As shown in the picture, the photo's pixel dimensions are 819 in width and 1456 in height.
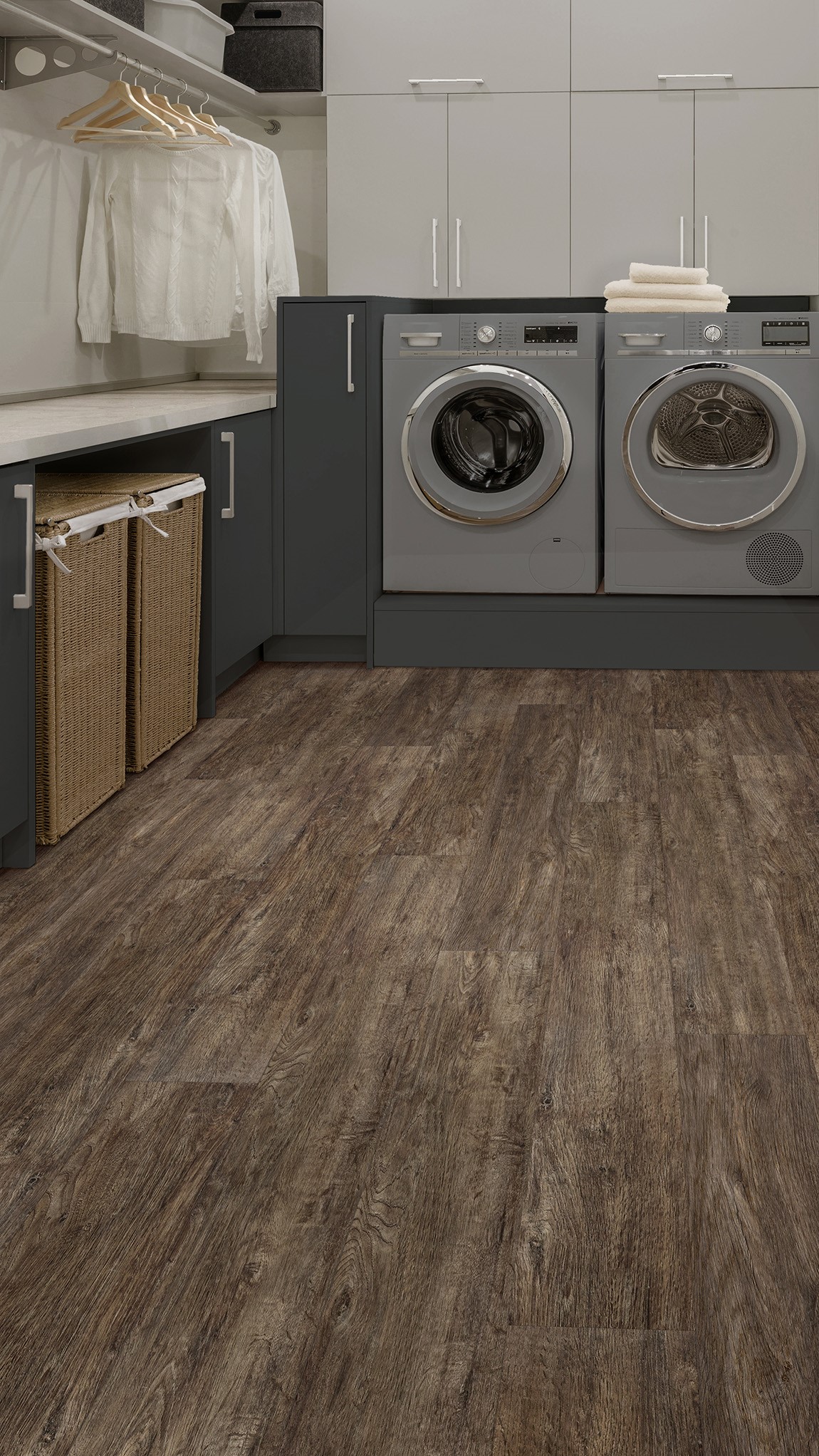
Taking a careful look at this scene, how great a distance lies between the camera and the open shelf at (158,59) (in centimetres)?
338

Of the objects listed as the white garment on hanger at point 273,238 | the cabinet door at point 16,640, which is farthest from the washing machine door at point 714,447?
the cabinet door at point 16,640

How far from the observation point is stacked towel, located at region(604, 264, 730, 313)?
412 centimetres

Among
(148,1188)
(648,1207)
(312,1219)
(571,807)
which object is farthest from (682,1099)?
(571,807)

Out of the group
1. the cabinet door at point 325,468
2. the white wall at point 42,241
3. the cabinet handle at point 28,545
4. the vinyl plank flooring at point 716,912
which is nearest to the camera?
the vinyl plank flooring at point 716,912

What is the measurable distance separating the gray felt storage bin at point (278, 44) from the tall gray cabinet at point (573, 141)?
70 mm

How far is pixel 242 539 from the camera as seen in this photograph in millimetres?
3836

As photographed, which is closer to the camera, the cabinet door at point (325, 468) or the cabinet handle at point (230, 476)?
A: the cabinet handle at point (230, 476)

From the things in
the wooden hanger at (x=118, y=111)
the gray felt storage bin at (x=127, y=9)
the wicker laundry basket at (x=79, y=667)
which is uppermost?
the gray felt storage bin at (x=127, y=9)

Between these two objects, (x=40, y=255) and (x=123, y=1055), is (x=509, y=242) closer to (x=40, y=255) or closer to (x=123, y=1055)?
(x=40, y=255)

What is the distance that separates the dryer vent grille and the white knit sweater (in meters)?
1.71

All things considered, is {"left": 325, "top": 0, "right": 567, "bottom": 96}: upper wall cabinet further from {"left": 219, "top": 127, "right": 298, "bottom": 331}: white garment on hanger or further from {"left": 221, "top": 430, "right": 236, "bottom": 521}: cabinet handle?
{"left": 221, "top": 430, "right": 236, "bottom": 521}: cabinet handle

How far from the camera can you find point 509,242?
16.0ft

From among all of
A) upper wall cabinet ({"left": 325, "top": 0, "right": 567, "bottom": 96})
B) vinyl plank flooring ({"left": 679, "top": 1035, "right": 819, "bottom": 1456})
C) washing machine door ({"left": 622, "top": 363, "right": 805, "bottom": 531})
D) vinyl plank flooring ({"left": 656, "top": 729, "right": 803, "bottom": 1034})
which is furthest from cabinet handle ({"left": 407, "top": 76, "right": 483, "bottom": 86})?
vinyl plank flooring ({"left": 679, "top": 1035, "right": 819, "bottom": 1456})

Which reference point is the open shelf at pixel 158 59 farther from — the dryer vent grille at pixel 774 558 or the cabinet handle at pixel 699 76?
the dryer vent grille at pixel 774 558
